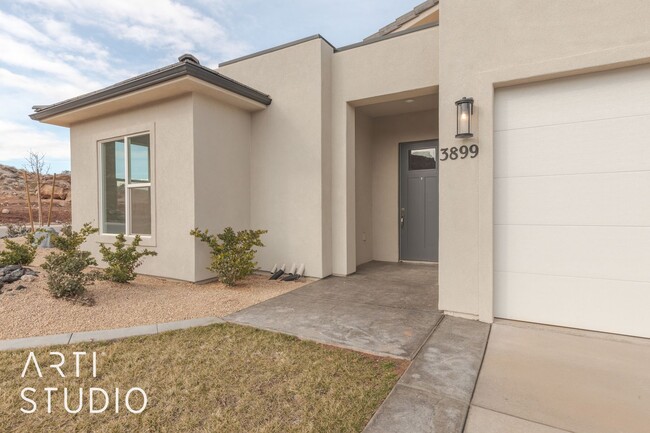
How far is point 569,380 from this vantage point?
2.32 meters

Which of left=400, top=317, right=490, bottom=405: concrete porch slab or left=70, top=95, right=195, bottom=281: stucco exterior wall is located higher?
left=70, top=95, right=195, bottom=281: stucco exterior wall

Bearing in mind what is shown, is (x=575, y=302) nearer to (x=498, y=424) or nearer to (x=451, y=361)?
(x=451, y=361)

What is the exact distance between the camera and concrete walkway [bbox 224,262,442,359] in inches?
120

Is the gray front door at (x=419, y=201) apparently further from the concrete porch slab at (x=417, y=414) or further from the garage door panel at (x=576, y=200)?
the concrete porch slab at (x=417, y=414)

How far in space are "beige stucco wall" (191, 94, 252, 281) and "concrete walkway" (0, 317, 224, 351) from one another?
6.35ft

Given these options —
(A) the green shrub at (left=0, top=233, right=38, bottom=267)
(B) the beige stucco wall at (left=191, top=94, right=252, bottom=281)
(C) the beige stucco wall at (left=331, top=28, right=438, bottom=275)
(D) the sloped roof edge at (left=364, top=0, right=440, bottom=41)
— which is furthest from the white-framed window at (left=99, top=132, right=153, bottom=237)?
(D) the sloped roof edge at (left=364, top=0, right=440, bottom=41)

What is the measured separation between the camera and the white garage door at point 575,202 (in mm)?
3084

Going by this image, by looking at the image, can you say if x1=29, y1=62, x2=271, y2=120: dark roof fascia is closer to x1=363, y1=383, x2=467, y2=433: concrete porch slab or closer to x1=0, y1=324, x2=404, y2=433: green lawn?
x1=0, y1=324, x2=404, y2=433: green lawn

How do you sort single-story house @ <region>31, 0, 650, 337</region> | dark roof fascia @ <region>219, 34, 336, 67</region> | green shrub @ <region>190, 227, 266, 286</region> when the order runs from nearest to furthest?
single-story house @ <region>31, 0, 650, 337</region>
green shrub @ <region>190, 227, 266, 286</region>
dark roof fascia @ <region>219, 34, 336, 67</region>

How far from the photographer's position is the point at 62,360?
103 inches

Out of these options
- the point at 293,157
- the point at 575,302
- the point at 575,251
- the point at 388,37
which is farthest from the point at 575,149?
the point at 293,157

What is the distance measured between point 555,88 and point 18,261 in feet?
26.6

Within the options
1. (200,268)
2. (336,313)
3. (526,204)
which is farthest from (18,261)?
(526,204)

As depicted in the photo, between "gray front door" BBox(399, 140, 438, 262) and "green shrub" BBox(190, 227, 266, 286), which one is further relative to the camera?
"gray front door" BBox(399, 140, 438, 262)
